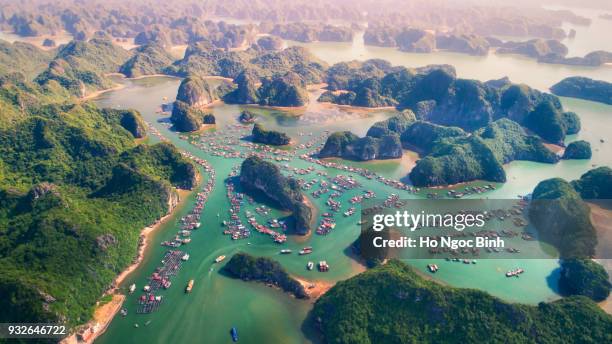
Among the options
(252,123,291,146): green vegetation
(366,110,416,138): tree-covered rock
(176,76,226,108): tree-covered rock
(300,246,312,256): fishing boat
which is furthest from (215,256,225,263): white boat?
(176,76,226,108): tree-covered rock

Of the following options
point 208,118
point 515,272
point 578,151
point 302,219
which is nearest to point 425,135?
point 578,151

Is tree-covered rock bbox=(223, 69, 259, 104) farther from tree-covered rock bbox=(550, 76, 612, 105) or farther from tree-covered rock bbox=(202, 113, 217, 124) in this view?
tree-covered rock bbox=(550, 76, 612, 105)

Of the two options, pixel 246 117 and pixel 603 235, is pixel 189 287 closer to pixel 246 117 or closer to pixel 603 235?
pixel 603 235

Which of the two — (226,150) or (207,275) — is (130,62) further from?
(207,275)

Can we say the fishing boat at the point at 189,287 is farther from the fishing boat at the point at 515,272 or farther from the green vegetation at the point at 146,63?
the green vegetation at the point at 146,63

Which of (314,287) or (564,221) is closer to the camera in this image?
(314,287)

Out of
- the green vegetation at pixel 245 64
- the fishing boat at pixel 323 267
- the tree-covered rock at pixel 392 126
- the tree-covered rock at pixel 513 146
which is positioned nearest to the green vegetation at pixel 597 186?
the tree-covered rock at pixel 513 146
